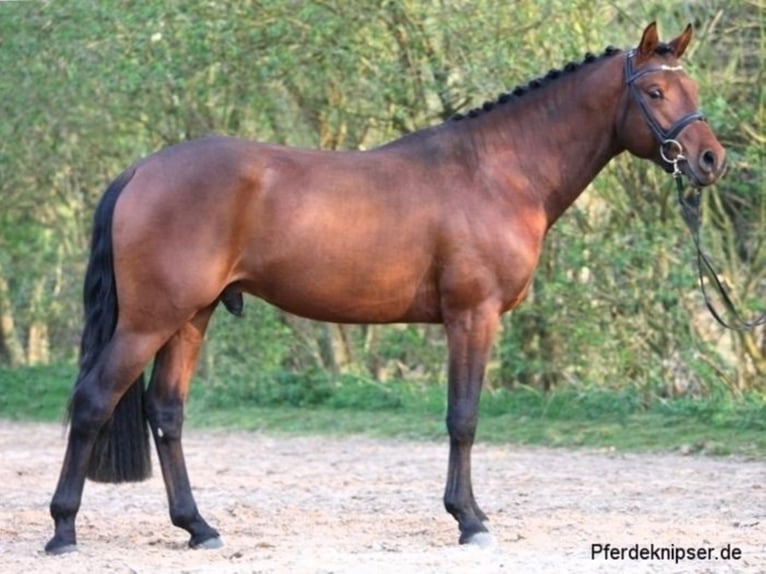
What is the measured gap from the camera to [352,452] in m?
12.2

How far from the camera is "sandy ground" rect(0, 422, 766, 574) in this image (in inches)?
268

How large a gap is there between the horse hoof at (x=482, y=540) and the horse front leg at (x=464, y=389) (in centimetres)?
13

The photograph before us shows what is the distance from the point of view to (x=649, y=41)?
7602 mm

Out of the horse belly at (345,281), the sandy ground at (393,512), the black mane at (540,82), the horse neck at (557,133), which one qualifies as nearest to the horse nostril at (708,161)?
the horse neck at (557,133)

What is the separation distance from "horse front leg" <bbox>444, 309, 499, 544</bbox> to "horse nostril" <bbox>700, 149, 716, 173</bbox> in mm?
1197

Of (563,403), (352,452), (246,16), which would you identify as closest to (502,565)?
(352,452)

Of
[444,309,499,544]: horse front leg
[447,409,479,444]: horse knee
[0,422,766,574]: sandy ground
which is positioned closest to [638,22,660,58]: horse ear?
[444,309,499,544]: horse front leg

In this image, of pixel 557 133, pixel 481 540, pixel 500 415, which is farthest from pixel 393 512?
pixel 500 415

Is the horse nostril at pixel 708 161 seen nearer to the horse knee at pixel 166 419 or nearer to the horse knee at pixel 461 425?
the horse knee at pixel 461 425

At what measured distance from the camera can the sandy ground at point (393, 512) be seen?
682 cm

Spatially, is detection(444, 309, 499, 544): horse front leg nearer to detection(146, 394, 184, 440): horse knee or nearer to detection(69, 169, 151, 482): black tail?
detection(146, 394, 184, 440): horse knee
